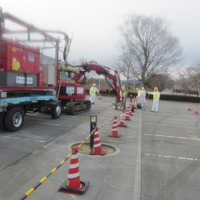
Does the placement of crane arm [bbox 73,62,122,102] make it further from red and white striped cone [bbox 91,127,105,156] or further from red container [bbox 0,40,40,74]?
red and white striped cone [bbox 91,127,105,156]

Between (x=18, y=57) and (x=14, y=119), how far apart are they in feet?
7.47

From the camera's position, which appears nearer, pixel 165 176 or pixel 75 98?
pixel 165 176

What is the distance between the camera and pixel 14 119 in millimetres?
9438

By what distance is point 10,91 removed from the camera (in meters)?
9.14

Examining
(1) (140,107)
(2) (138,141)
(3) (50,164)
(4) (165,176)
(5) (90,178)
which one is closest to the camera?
(5) (90,178)

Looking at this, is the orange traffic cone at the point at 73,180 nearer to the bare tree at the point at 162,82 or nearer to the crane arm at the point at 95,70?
the crane arm at the point at 95,70

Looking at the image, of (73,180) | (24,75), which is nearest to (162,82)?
(24,75)

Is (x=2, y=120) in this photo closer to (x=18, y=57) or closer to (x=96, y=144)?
(x=18, y=57)

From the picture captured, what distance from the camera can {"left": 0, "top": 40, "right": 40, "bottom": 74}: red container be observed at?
9109mm

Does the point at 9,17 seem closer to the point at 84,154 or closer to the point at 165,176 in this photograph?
the point at 84,154

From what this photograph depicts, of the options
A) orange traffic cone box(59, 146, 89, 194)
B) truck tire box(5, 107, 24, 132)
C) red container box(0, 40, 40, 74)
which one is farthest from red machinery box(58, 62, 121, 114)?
orange traffic cone box(59, 146, 89, 194)

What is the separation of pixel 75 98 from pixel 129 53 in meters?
32.2

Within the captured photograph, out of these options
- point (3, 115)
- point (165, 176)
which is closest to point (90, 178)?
point (165, 176)

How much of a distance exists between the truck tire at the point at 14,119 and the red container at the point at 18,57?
59.3 inches
